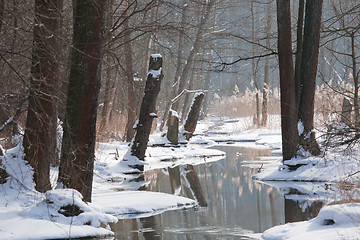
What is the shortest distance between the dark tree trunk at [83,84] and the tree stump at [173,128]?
8.97 meters

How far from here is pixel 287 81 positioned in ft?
32.3

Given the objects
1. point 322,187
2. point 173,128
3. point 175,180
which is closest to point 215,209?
point 322,187

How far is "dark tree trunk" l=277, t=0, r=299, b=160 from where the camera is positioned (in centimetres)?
977

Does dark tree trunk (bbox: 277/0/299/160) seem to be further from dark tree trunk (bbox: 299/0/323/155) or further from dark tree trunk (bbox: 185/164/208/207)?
dark tree trunk (bbox: 185/164/208/207)

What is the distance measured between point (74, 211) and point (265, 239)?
200 cm

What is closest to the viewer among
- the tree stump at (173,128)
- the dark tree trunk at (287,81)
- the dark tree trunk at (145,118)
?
the dark tree trunk at (287,81)

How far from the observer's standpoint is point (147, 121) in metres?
11.2

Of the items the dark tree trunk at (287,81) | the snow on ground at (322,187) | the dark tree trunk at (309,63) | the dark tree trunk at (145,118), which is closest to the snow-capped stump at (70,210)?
the snow on ground at (322,187)

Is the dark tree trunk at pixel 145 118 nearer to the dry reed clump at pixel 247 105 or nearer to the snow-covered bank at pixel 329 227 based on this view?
the snow-covered bank at pixel 329 227

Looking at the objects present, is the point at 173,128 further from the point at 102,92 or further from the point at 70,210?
the point at 70,210

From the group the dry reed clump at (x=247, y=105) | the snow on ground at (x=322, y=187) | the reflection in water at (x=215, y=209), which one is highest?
the dry reed clump at (x=247, y=105)

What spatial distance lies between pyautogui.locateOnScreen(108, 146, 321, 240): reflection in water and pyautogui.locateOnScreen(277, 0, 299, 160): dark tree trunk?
104 cm

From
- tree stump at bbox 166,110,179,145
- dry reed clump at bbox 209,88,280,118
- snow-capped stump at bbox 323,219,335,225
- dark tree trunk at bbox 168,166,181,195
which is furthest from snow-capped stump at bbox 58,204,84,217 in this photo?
dry reed clump at bbox 209,88,280,118

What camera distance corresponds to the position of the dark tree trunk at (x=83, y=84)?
5910 mm
